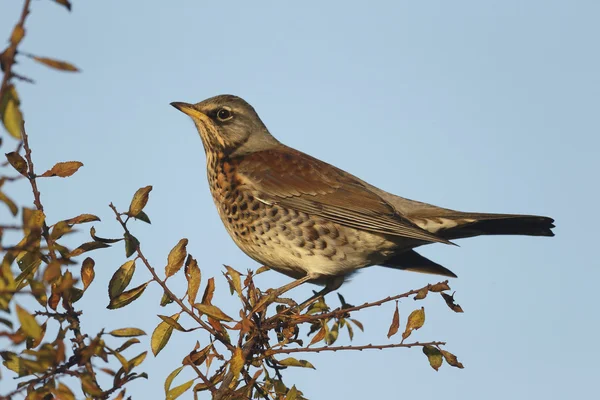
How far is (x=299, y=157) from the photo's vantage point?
8.00m

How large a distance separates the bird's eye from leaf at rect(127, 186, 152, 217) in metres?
4.28

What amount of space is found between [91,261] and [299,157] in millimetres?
4303

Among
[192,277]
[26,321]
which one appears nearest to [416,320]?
[192,277]

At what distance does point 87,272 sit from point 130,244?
27 cm

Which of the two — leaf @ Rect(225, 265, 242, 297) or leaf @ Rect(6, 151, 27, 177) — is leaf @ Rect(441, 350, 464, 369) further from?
leaf @ Rect(6, 151, 27, 177)

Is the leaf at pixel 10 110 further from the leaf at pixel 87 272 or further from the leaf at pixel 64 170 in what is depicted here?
the leaf at pixel 87 272

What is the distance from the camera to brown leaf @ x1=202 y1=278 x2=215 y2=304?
428 centimetres

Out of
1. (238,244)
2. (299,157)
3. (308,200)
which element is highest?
(299,157)

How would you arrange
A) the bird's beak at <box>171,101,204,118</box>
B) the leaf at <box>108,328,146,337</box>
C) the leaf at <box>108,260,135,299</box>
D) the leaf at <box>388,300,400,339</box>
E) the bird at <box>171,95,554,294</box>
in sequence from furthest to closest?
1. the bird's beak at <box>171,101,204,118</box>
2. the bird at <box>171,95,554,294</box>
3. the leaf at <box>388,300,400,339</box>
4. the leaf at <box>108,260,135,299</box>
5. the leaf at <box>108,328,146,337</box>

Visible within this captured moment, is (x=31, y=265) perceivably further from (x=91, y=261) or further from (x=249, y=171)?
(x=249, y=171)

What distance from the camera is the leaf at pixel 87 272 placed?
3848 millimetres

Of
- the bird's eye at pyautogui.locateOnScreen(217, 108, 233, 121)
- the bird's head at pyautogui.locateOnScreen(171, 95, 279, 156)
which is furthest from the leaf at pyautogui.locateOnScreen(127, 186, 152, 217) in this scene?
the bird's eye at pyautogui.locateOnScreen(217, 108, 233, 121)

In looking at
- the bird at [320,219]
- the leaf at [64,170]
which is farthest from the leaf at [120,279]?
the bird at [320,219]

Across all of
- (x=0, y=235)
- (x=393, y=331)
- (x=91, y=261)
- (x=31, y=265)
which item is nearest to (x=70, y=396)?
(x=0, y=235)
